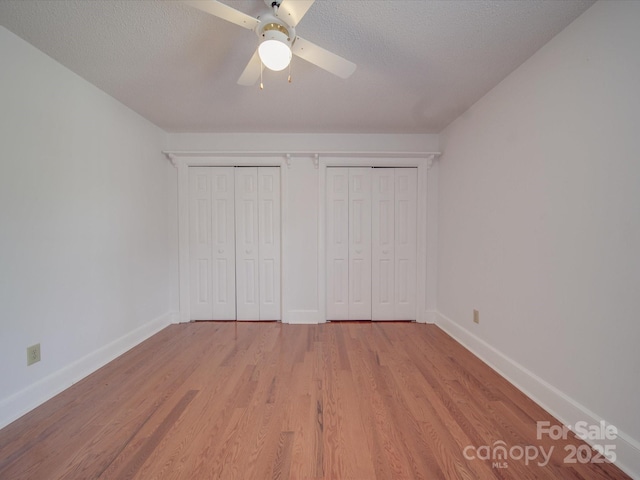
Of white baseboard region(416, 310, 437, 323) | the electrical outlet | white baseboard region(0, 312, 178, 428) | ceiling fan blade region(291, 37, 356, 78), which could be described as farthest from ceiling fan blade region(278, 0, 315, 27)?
white baseboard region(416, 310, 437, 323)

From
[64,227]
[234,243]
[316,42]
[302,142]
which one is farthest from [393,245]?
[64,227]

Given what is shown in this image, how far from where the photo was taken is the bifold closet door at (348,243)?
3.20m

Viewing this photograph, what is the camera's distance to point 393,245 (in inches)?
127

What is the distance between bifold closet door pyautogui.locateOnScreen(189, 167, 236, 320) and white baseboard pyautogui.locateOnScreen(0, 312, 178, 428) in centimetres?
70

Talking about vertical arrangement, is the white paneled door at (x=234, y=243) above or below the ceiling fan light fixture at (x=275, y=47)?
below

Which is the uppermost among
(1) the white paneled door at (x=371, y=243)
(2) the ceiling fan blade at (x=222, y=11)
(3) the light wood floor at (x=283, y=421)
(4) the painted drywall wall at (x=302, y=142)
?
(4) the painted drywall wall at (x=302, y=142)

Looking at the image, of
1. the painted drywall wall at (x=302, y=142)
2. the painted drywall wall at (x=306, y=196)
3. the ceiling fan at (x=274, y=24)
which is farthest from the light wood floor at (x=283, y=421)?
the painted drywall wall at (x=302, y=142)

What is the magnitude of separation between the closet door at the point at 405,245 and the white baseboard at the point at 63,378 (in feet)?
9.73

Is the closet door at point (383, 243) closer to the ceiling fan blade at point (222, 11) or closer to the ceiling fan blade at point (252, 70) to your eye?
the ceiling fan blade at point (252, 70)

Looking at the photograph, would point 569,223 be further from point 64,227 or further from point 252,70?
point 64,227

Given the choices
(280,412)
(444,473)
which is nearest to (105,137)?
(280,412)

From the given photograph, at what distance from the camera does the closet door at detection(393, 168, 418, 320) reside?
3.19 meters

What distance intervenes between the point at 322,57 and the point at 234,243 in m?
2.37

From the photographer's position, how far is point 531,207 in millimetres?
1772
